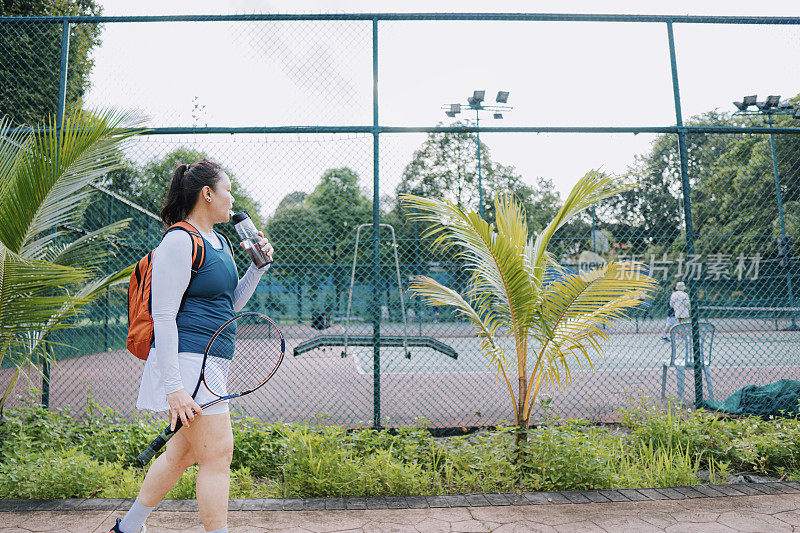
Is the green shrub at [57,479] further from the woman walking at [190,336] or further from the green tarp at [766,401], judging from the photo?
the green tarp at [766,401]

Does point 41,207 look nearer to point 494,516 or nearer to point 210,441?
point 210,441

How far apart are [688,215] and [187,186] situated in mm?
3904

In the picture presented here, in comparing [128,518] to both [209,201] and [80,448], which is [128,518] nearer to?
[209,201]

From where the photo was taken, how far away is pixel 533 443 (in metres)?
3.20

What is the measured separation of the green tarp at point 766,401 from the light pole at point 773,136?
114cm

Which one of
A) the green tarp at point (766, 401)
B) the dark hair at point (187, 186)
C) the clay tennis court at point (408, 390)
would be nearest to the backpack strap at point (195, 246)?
the dark hair at point (187, 186)

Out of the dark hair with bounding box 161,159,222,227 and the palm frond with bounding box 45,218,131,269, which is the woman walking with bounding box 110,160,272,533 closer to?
the dark hair with bounding box 161,159,222,227

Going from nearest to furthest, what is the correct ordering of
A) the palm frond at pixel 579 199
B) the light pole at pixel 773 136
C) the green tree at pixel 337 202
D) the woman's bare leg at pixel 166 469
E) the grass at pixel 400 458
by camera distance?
the woman's bare leg at pixel 166 469 → the grass at pixel 400 458 → the palm frond at pixel 579 199 → the light pole at pixel 773 136 → the green tree at pixel 337 202

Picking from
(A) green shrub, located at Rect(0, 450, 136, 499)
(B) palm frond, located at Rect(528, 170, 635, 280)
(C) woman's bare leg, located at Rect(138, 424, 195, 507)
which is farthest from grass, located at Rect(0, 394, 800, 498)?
(B) palm frond, located at Rect(528, 170, 635, 280)

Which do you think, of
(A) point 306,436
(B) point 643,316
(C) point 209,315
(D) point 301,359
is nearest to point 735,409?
(A) point 306,436

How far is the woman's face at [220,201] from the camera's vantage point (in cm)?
210

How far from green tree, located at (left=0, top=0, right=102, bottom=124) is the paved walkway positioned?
154 inches

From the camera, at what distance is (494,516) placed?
268cm

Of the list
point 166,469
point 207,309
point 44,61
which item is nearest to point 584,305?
point 207,309
